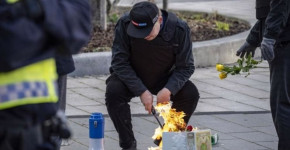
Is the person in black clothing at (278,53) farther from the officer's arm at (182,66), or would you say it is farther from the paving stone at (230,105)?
the paving stone at (230,105)

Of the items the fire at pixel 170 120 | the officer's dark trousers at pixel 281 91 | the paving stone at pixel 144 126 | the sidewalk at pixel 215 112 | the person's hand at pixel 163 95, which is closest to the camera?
the officer's dark trousers at pixel 281 91

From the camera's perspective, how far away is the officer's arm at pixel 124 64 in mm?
5711

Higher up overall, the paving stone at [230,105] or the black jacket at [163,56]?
the black jacket at [163,56]

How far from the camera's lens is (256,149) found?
6082mm

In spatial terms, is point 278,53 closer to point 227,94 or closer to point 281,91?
point 281,91

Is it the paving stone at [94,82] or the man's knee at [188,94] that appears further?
the paving stone at [94,82]

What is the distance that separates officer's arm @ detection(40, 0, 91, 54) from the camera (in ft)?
8.45

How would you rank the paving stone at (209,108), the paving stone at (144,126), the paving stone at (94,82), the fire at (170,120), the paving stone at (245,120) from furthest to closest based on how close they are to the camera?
the paving stone at (94,82), the paving stone at (209,108), the paving stone at (245,120), the paving stone at (144,126), the fire at (170,120)

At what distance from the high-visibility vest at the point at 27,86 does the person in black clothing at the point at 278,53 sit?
9.29ft

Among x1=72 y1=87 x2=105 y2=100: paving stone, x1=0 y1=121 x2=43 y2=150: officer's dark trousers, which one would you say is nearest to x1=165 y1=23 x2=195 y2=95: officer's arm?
x1=72 y1=87 x2=105 y2=100: paving stone

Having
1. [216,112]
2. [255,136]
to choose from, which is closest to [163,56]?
[255,136]

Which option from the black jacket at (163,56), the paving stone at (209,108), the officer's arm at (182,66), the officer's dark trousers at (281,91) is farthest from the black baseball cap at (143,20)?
the paving stone at (209,108)

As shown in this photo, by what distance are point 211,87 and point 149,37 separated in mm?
2642

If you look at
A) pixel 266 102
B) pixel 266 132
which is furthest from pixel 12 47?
pixel 266 102
